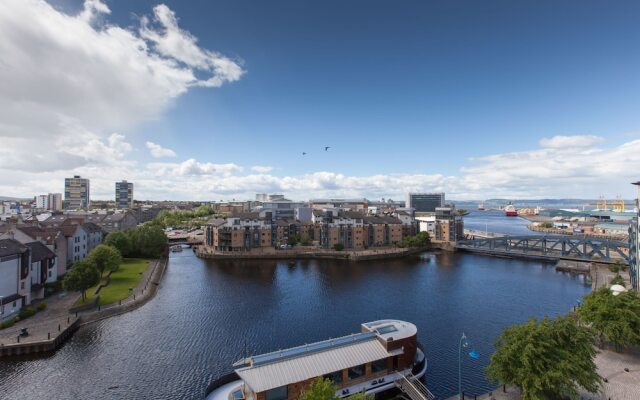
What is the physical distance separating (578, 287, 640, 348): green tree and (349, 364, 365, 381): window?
65.7ft

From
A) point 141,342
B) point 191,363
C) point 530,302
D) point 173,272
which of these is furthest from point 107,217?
point 530,302

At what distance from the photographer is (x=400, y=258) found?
285 feet

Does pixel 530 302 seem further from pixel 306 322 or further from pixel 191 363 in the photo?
pixel 191 363

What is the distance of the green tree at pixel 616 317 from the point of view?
26109mm

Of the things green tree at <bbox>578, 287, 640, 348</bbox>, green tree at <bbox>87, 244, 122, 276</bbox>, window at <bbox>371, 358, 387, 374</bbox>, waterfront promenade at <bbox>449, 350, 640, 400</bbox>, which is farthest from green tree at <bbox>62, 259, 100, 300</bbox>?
green tree at <bbox>578, 287, 640, 348</bbox>

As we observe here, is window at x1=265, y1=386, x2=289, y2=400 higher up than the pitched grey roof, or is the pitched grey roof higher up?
the pitched grey roof

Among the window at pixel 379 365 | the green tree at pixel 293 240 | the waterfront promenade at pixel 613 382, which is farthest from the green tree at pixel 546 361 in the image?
the green tree at pixel 293 240

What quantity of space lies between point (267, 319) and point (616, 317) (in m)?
33.8

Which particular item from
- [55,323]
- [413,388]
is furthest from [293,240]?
[413,388]

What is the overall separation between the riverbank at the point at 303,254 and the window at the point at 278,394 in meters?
64.0

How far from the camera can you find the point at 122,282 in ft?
174

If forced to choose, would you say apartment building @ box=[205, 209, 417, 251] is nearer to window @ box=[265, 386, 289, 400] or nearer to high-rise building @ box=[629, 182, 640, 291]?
high-rise building @ box=[629, 182, 640, 291]

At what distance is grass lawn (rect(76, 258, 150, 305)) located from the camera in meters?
44.2

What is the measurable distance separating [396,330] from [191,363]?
18.4 m
